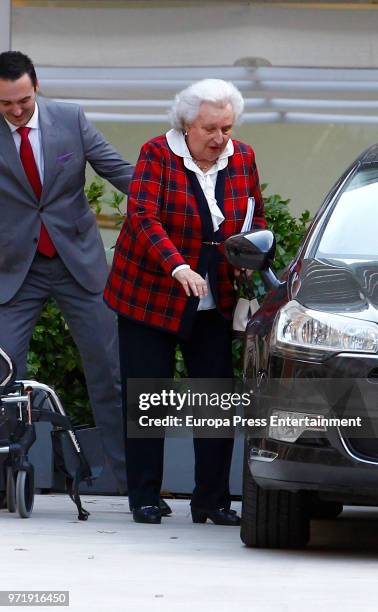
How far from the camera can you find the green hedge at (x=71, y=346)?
7.91m

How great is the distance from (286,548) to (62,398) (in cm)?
261

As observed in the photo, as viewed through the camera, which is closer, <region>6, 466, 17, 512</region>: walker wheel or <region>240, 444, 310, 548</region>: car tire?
<region>240, 444, 310, 548</region>: car tire

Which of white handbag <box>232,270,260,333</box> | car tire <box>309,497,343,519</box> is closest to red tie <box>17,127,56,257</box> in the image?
white handbag <box>232,270,260,333</box>

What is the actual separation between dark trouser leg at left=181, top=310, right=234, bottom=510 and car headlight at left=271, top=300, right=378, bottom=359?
1314 mm

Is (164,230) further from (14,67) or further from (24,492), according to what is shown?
(24,492)

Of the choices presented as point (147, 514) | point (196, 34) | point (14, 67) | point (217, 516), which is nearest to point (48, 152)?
point (14, 67)

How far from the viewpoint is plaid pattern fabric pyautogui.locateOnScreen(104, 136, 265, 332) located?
6465mm

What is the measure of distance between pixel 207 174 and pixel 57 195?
0.75 metres

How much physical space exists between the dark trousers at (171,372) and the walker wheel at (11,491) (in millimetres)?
463

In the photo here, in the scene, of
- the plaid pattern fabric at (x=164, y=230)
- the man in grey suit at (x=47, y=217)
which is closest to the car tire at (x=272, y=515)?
the plaid pattern fabric at (x=164, y=230)

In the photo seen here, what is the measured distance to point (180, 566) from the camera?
522 centimetres

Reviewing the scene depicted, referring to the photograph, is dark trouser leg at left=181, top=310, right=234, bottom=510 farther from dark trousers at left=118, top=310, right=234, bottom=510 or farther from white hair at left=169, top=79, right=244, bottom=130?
white hair at left=169, top=79, right=244, bottom=130

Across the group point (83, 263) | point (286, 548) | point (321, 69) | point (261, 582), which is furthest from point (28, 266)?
point (321, 69)

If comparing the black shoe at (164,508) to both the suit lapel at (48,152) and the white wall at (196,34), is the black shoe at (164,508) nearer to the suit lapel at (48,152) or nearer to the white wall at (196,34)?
the suit lapel at (48,152)
